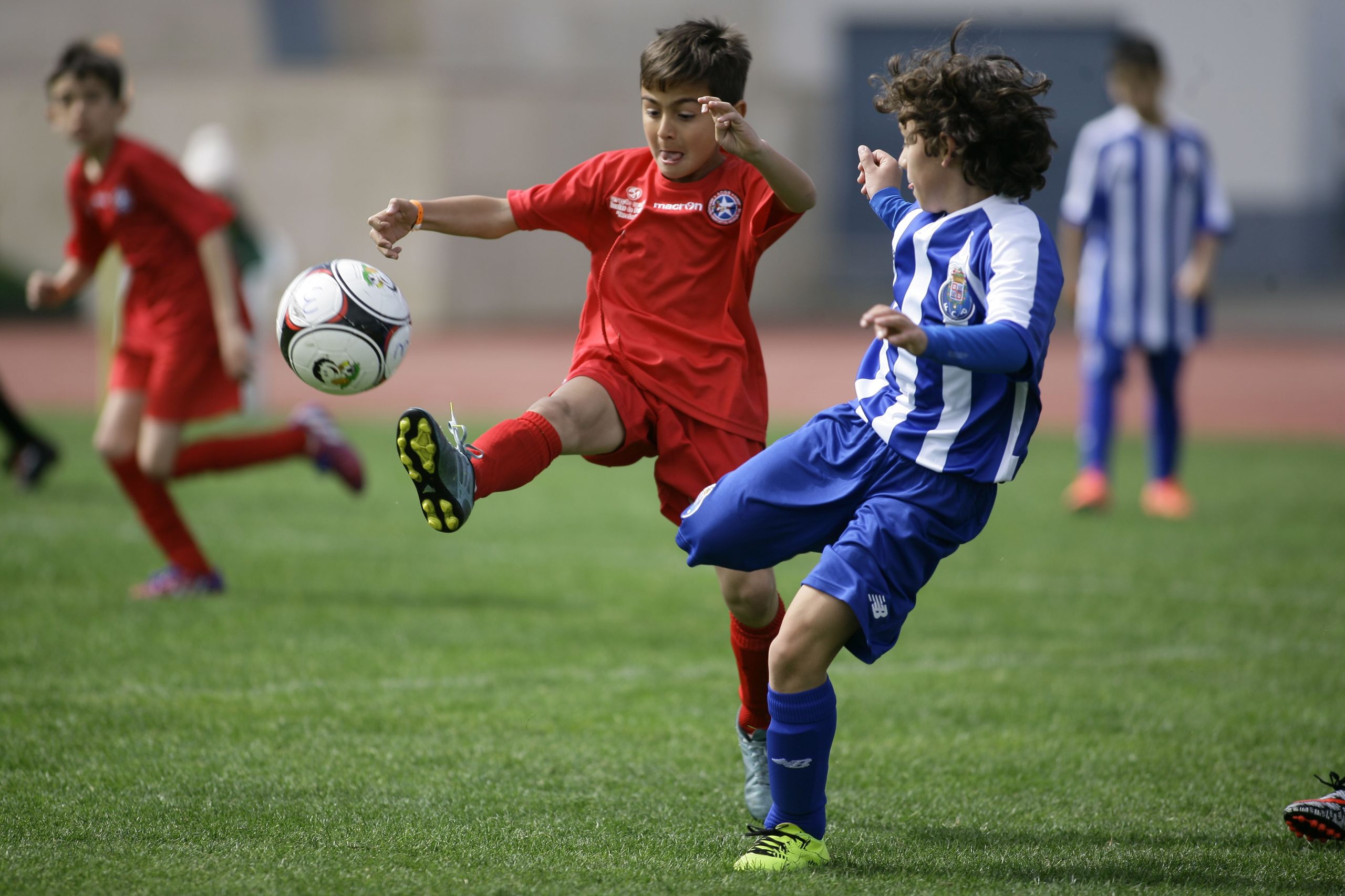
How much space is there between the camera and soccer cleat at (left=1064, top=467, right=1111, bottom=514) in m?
8.91

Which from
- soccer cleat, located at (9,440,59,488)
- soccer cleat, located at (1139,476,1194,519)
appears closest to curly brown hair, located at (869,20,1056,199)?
soccer cleat, located at (1139,476,1194,519)

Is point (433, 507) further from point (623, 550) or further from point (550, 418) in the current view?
point (623, 550)

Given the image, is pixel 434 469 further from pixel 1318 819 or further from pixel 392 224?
pixel 1318 819

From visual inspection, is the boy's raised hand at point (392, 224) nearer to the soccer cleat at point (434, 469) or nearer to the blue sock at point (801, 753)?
the soccer cleat at point (434, 469)

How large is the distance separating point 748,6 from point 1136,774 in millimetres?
25336

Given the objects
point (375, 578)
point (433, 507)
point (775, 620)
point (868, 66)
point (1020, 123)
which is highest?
point (868, 66)

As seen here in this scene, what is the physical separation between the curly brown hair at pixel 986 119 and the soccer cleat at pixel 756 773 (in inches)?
62.4

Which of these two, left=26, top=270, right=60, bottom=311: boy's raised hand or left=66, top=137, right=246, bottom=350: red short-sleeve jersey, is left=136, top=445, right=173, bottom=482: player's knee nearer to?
left=66, top=137, right=246, bottom=350: red short-sleeve jersey

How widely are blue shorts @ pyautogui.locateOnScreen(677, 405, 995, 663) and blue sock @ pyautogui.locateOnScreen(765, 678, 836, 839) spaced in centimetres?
17

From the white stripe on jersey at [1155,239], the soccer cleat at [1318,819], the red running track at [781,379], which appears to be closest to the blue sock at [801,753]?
the soccer cleat at [1318,819]

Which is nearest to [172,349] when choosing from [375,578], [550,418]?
[375,578]

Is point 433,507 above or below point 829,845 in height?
above

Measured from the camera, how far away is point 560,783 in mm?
4051

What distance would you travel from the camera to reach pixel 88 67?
596 cm
